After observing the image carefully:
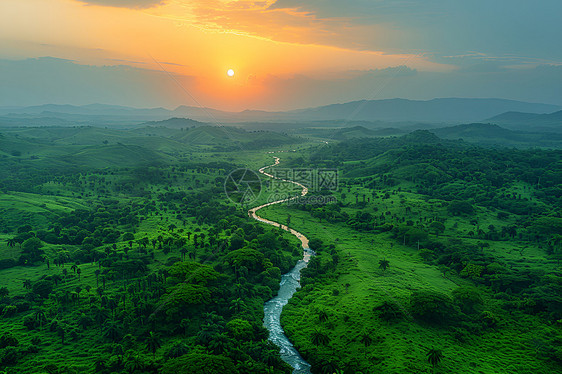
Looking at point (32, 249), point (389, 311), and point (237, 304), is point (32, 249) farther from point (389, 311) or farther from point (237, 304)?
point (389, 311)

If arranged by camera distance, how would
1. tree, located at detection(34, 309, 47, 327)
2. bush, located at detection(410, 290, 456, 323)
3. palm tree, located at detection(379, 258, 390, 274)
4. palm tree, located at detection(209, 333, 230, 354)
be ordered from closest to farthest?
palm tree, located at detection(209, 333, 230, 354) → tree, located at detection(34, 309, 47, 327) → bush, located at detection(410, 290, 456, 323) → palm tree, located at detection(379, 258, 390, 274)

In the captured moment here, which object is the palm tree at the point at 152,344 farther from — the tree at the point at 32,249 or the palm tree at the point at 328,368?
the tree at the point at 32,249

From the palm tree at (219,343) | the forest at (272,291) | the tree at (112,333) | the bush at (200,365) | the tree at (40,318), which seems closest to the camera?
the bush at (200,365)

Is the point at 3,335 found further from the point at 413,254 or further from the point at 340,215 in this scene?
the point at 340,215

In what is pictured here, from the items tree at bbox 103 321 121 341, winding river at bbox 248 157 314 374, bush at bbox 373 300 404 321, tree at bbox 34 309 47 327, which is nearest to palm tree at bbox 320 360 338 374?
winding river at bbox 248 157 314 374

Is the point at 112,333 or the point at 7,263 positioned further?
the point at 7,263

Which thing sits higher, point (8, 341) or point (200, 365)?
point (200, 365)

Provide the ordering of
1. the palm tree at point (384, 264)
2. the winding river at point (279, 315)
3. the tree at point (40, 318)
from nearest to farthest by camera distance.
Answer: the winding river at point (279, 315) → the tree at point (40, 318) → the palm tree at point (384, 264)

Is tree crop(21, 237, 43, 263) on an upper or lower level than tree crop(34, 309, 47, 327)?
upper

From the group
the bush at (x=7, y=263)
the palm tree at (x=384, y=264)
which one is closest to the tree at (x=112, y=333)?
the bush at (x=7, y=263)

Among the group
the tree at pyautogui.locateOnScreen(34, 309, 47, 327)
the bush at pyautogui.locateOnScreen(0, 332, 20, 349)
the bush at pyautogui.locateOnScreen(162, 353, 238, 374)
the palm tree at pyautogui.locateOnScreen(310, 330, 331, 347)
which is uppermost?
the bush at pyautogui.locateOnScreen(162, 353, 238, 374)

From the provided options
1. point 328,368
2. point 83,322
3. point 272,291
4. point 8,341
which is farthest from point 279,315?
point 8,341

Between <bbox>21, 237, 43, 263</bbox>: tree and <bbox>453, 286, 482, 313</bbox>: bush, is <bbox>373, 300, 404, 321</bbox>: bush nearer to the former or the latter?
<bbox>453, 286, 482, 313</bbox>: bush
